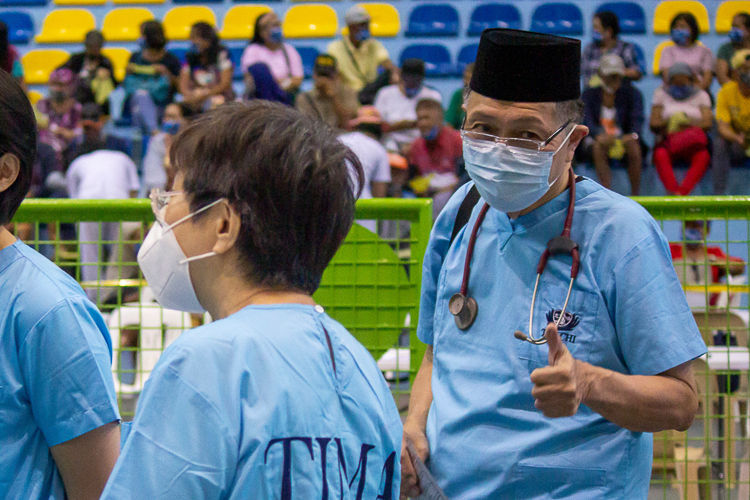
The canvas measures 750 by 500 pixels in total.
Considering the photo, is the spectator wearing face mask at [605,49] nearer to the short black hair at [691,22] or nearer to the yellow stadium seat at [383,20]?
the short black hair at [691,22]

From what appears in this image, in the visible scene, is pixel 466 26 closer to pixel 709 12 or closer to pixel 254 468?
pixel 709 12

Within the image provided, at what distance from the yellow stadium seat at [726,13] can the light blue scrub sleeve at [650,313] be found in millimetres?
9087

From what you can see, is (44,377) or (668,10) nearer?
(44,377)

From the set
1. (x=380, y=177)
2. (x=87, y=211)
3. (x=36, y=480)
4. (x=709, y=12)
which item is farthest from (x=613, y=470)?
(x=709, y=12)

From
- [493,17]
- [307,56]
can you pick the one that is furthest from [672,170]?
[307,56]

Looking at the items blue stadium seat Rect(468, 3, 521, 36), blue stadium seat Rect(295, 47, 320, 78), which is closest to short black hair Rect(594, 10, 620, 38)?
Result: blue stadium seat Rect(468, 3, 521, 36)

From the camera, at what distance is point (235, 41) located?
10859 mm

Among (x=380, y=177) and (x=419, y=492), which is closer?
(x=419, y=492)

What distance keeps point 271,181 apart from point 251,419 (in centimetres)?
30

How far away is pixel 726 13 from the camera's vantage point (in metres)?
9.50

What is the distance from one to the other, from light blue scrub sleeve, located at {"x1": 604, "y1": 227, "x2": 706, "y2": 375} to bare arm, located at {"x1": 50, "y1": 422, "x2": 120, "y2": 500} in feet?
3.07

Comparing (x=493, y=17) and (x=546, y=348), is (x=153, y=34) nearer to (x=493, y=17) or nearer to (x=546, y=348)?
(x=493, y=17)

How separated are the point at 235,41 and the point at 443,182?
5340 millimetres

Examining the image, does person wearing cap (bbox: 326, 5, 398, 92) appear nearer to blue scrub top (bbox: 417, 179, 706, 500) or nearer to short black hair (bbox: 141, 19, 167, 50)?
short black hair (bbox: 141, 19, 167, 50)
